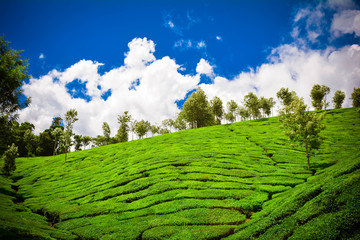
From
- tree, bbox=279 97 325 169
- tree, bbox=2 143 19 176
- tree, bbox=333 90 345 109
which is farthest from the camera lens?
tree, bbox=333 90 345 109

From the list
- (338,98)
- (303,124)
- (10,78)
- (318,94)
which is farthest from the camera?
(338,98)

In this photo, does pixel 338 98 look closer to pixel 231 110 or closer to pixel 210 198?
pixel 231 110

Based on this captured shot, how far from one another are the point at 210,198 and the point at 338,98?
143 m

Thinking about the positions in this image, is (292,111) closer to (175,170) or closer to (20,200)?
(175,170)

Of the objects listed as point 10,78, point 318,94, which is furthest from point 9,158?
point 318,94

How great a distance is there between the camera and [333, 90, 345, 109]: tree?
368ft

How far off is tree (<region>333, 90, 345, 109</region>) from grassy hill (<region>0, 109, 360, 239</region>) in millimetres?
86153

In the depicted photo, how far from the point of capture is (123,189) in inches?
1139

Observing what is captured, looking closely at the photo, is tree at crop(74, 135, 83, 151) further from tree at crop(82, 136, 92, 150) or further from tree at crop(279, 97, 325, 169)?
tree at crop(279, 97, 325, 169)

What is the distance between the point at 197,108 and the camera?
94188 millimetres

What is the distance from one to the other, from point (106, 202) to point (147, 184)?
694 cm

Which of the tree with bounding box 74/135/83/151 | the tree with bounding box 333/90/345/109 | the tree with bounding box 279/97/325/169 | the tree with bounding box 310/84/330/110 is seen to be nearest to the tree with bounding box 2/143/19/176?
the tree with bounding box 279/97/325/169

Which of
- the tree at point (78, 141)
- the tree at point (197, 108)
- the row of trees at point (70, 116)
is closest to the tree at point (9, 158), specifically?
the row of trees at point (70, 116)

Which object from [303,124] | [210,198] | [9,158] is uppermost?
[303,124]
